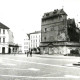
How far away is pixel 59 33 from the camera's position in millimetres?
76062

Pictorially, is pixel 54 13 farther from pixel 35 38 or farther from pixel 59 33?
pixel 35 38

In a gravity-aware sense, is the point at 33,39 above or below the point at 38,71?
above

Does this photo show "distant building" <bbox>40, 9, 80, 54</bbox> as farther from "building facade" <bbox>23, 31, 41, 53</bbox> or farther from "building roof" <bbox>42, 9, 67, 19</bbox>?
"building facade" <bbox>23, 31, 41, 53</bbox>

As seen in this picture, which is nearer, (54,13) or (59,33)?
(59,33)

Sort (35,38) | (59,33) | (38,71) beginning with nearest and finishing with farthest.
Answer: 1. (38,71)
2. (59,33)
3. (35,38)

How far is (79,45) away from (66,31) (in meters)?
6.35

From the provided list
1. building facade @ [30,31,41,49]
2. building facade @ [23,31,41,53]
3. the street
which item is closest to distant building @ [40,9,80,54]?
building facade @ [23,31,41,53]

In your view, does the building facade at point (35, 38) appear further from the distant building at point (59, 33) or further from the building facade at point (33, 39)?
the distant building at point (59, 33)

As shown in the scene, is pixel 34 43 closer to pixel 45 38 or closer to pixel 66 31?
pixel 45 38

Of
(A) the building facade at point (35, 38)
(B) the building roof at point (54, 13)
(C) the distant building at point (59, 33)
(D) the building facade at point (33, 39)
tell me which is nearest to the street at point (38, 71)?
(C) the distant building at point (59, 33)

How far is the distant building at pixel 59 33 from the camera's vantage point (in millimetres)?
73113

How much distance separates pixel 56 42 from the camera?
7656cm

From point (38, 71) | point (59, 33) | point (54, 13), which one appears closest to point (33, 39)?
point (54, 13)

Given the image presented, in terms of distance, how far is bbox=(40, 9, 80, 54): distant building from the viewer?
7311cm
